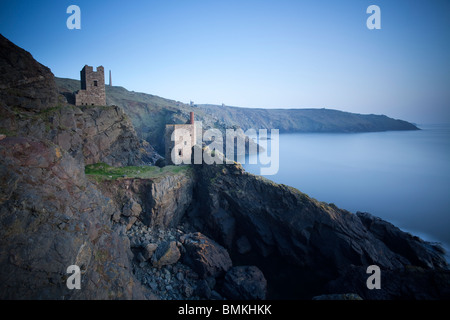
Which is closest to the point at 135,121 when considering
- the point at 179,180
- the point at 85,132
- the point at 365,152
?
the point at 85,132

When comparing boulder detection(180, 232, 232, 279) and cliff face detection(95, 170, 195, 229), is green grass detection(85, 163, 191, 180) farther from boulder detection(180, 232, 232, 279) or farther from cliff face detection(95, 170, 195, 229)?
boulder detection(180, 232, 232, 279)

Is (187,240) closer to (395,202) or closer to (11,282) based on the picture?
(11,282)

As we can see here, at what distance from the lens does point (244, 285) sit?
12.1 meters

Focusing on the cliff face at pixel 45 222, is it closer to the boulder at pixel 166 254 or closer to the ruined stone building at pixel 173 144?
the boulder at pixel 166 254

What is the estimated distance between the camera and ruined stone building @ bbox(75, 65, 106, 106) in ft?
62.7

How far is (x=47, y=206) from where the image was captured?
745 centimetres

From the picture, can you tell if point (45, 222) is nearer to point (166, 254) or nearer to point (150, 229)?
point (166, 254)

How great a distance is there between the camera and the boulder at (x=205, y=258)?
12789 mm

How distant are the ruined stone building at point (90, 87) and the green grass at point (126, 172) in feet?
21.3

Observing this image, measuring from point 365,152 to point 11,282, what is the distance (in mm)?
67745

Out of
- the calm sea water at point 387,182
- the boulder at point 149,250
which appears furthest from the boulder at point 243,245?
the calm sea water at point 387,182

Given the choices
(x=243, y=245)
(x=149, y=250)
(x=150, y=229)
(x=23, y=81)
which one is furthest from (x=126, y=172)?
(x=243, y=245)

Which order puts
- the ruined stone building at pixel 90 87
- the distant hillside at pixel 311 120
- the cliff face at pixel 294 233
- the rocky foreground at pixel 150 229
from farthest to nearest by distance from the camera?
the distant hillside at pixel 311 120
the ruined stone building at pixel 90 87
the cliff face at pixel 294 233
the rocky foreground at pixel 150 229

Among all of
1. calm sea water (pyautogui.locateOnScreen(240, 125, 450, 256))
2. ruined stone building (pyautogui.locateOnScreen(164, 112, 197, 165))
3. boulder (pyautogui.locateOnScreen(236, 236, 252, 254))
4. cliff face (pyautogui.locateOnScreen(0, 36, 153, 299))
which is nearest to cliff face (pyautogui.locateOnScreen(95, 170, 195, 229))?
cliff face (pyautogui.locateOnScreen(0, 36, 153, 299))
